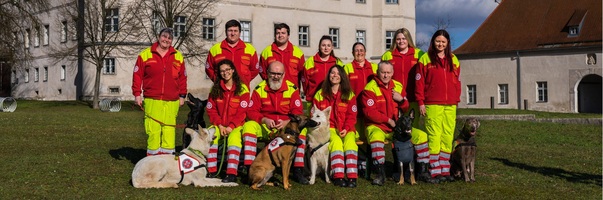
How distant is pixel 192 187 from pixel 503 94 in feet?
118

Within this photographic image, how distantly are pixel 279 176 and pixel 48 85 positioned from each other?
36.5 m

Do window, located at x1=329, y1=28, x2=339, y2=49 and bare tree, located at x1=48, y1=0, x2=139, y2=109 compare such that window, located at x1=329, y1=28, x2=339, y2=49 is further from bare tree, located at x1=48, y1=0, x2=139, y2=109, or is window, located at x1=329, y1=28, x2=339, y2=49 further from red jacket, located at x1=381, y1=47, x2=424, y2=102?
red jacket, located at x1=381, y1=47, x2=424, y2=102

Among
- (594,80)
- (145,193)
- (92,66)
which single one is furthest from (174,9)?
(594,80)

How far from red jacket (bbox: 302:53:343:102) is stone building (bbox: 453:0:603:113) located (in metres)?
32.0

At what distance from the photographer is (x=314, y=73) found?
8219mm

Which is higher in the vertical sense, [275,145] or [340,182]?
[275,145]

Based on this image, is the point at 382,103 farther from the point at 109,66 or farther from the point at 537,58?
the point at 537,58

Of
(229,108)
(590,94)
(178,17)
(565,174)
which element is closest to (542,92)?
(590,94)

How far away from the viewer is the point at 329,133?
23.1 ft

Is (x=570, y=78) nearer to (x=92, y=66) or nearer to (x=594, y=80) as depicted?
(x=594, y=80)

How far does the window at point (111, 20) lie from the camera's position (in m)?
30.4

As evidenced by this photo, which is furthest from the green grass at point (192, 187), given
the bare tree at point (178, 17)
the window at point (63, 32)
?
the window at point (63, 32)

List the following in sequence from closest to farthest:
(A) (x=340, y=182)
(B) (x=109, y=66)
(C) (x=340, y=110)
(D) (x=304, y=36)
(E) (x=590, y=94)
→ (A) (x=340, y=182) < (C) (x=340, y=110) < (B) (x=109, y=66) < (E) (x=590, y=94) < (D) (x=304, y=36)

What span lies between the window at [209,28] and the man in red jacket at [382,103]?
29.2 meters
